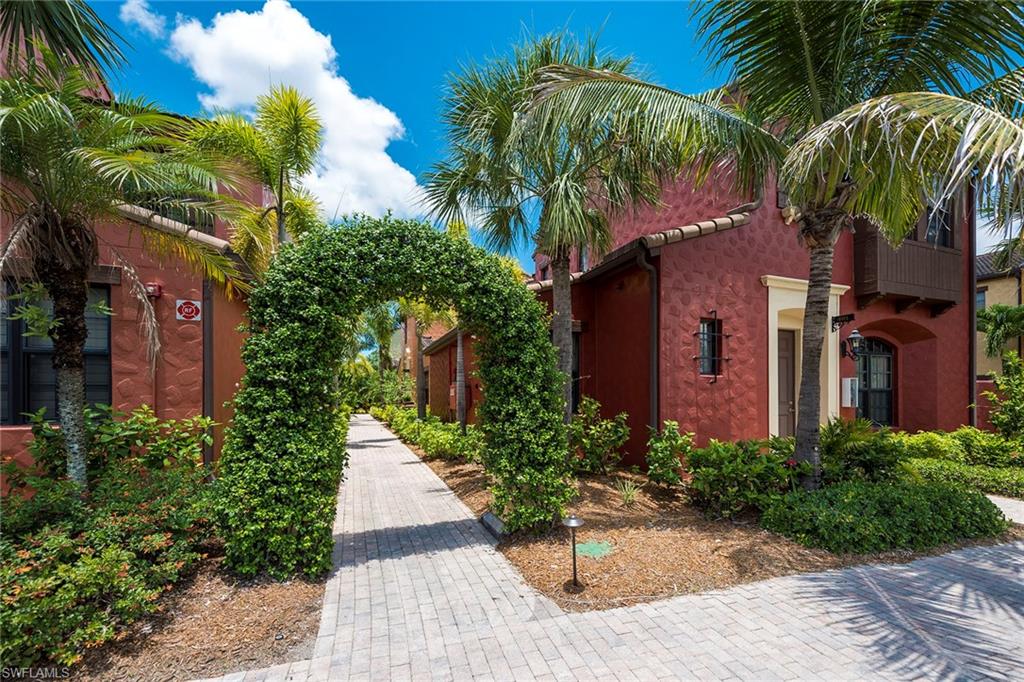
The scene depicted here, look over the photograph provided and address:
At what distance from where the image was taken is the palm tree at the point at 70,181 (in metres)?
4.00

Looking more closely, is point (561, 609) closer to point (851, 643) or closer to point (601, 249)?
point (851, 643)

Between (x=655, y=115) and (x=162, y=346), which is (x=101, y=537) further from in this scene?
(x=655, y=115)

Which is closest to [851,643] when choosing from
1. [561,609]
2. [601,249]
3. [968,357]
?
[561,609]

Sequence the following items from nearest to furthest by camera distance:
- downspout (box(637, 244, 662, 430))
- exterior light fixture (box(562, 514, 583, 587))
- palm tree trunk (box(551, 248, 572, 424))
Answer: exterior light fixture (box(562, 514, 583, 587)), palm tree trunk (box(551, 248, 572, 424)), downspout (box(637, 244, 662, 430))

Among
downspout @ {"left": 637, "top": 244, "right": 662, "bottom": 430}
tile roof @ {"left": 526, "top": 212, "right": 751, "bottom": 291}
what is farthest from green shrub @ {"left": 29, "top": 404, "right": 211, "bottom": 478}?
downspout @ {"left": 637, "top": 244, "right": 662, "bottom": 430}

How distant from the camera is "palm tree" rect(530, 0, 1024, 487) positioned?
520 cm

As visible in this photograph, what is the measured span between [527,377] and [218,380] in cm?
491

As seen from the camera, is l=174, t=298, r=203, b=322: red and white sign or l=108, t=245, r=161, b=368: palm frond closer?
l=108, t=245, r=161, b=368: palm frond

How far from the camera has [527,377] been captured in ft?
18.2

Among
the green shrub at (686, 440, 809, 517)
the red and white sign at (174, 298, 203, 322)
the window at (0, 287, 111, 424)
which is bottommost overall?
the green shrub at (686, 440, 809, 517)

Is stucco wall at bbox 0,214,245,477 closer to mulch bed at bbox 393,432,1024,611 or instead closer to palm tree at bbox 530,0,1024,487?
mulch bed at bbox 393,432,1024,611

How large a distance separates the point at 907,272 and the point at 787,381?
12.6ft

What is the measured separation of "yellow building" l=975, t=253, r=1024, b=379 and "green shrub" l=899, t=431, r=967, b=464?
14.2 m

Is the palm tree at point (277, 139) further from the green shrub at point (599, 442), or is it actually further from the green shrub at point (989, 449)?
the green shrub at point (989, 449)
